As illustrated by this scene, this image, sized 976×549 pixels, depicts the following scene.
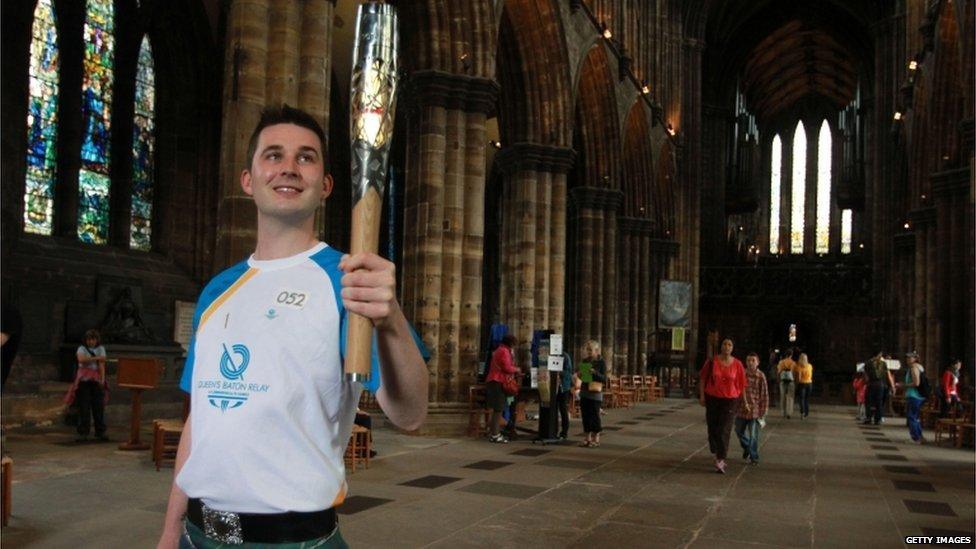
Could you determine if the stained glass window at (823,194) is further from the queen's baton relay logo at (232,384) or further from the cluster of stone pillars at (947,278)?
the queen's baton relay logo at (232,384)

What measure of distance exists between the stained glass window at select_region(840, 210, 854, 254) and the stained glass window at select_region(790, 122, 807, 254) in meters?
2.30

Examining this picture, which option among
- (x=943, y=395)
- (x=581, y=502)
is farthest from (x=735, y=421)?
(x=943, y=395)

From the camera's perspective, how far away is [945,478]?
11328mm

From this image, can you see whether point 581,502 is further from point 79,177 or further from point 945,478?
point 79,177

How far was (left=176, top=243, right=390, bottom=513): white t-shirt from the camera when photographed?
2.03 meters

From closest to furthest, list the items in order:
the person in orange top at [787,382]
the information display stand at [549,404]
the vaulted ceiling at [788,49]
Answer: the information display stand at [549,404], the person in orange top at [787,382], the vaulted ceiling at [788,49]

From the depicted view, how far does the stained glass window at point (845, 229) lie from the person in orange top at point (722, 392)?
156 feet

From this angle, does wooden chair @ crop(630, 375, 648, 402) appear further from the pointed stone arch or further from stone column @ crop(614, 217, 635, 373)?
the pointed stone arch

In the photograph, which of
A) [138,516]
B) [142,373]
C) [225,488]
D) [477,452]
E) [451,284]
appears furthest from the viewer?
[451,284]

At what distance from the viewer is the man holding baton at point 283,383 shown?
2033 mm

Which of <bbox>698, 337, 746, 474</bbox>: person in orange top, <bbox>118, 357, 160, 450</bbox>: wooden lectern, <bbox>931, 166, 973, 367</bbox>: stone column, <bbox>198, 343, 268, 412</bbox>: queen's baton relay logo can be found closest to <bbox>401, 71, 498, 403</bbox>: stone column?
<bbox>698, 337, 746, 474</bbox>: person in orange top

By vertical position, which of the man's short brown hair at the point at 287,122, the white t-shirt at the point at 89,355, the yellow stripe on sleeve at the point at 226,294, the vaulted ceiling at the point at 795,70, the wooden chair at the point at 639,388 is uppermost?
the vaulted ceiling at the point at 795,70

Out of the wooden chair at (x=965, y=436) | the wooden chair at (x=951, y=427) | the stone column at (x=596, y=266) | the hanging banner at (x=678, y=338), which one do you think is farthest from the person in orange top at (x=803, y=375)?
the hanging banner at (x=678, y=338)

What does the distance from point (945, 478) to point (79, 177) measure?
1602 centimetres
